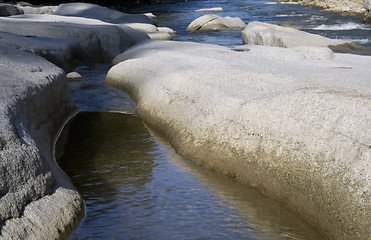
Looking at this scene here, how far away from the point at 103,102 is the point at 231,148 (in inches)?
102

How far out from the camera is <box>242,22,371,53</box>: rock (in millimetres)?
9719

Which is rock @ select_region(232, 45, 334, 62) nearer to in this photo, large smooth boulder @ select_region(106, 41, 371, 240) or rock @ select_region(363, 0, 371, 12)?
large smooth boulder @ select_region(106, 41, 371, 240)

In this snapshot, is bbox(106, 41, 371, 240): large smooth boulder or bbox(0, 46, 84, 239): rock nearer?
bbox(0, 46, 84, 239): rock

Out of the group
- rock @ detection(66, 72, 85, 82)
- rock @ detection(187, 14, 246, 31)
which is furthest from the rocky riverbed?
rock @ detection(187, 14, 246, 31)

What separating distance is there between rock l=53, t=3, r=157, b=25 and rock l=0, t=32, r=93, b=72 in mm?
6179

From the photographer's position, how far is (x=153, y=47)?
7.90 metres

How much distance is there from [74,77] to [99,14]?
343 inches

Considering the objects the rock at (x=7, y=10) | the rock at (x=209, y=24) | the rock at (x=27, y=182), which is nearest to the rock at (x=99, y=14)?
the rock at (x=209, y=24)

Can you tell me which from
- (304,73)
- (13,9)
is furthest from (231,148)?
(13,9)

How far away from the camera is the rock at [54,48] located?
21.3ft

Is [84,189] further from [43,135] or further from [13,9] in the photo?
[13,9]

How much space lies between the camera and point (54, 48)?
7039 mm

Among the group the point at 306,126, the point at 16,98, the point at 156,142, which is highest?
the point at 16,98

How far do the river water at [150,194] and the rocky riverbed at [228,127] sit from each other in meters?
0.13
